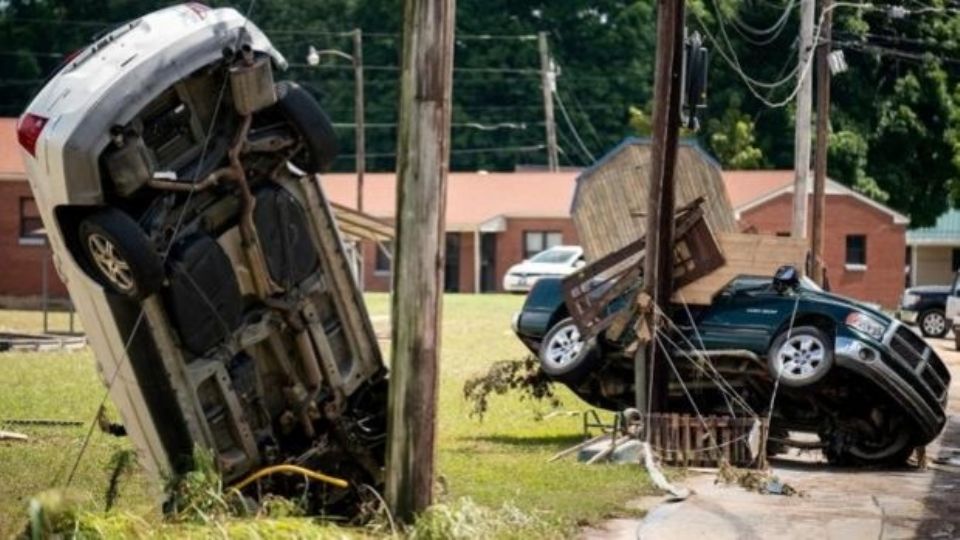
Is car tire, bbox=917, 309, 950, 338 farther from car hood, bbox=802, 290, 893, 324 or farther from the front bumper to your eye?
the front bumper

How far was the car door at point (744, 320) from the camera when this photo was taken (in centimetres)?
1811

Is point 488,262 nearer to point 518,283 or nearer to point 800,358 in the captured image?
point 518,283

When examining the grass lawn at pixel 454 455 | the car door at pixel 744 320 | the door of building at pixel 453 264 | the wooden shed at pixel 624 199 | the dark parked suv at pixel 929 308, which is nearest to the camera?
the grass lawn at pixel 454 455

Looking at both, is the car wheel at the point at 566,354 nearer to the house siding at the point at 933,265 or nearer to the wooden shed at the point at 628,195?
the wooden shed at the point at 628,195

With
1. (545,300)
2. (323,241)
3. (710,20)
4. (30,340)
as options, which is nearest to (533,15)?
(710,20)

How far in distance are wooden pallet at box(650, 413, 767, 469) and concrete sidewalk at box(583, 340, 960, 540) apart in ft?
1.54

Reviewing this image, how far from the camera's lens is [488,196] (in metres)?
67.6

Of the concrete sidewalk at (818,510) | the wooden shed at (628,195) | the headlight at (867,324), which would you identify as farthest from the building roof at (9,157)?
the concrete sidewalk at (818,510)

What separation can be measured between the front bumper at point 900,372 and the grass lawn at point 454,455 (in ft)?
7.79

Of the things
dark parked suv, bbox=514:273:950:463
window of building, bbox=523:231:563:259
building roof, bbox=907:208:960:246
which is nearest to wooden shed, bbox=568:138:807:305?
dark parked suv, bbox=514:273:950:463

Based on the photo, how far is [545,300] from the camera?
19.6m

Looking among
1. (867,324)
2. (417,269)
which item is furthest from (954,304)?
(417,269)

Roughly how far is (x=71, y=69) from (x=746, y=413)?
28.4 ft

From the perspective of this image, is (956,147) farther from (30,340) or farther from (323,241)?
(323,241)
